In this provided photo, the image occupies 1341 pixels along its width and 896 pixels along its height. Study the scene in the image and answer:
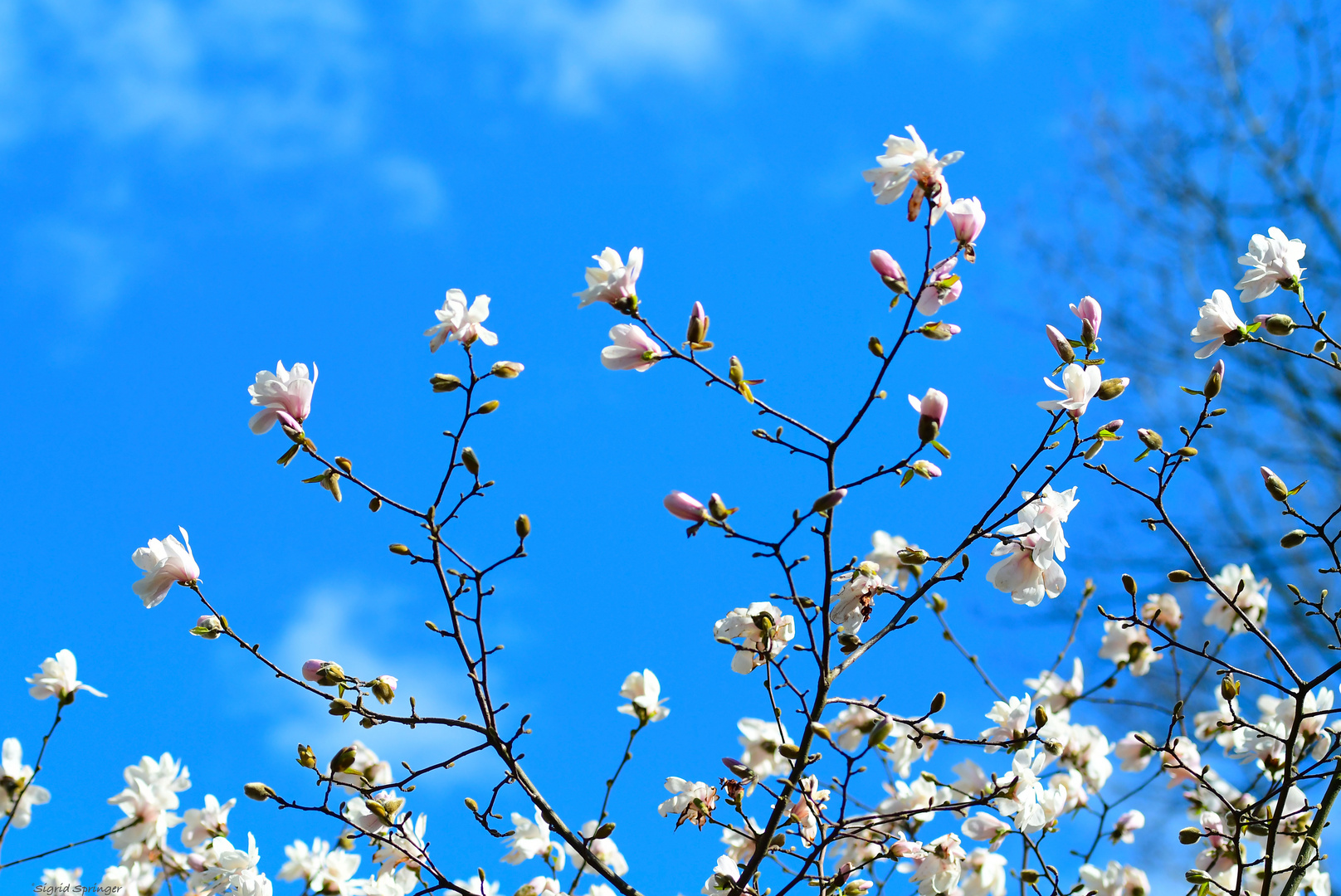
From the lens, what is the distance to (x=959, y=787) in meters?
1.97

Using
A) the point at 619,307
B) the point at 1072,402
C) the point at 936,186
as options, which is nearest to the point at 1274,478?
the point at 1072,402

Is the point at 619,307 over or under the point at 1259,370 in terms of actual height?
under

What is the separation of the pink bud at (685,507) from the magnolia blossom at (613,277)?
0.33 m

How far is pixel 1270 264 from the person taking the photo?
5.87 feet

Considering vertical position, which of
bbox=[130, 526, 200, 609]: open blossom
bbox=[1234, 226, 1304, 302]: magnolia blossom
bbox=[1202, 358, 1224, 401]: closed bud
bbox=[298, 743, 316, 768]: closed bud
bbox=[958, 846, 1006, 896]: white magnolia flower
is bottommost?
bbox=[958, 846, 1006, 896]: white magnolia flower

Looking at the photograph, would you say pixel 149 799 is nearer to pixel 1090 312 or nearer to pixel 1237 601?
pixel 1090 312

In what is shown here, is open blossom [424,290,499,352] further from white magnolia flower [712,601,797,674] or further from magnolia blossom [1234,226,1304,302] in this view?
magnolia blossom [1234,226,1304,302]

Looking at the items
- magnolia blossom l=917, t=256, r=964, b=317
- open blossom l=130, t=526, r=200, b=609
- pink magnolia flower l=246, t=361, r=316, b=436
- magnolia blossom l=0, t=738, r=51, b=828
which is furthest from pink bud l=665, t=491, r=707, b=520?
magnolia blossom l=0, t=738, r=51, b=828

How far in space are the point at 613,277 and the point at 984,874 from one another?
1455 mm

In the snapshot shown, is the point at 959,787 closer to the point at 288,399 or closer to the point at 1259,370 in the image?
the point at 288,399

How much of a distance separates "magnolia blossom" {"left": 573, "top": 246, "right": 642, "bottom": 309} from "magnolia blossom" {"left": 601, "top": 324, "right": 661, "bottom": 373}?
5 cm

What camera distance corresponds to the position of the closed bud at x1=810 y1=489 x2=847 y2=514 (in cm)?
140

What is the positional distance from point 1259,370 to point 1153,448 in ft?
14.7

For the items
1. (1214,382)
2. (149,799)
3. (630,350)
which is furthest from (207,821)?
(1214,382)
